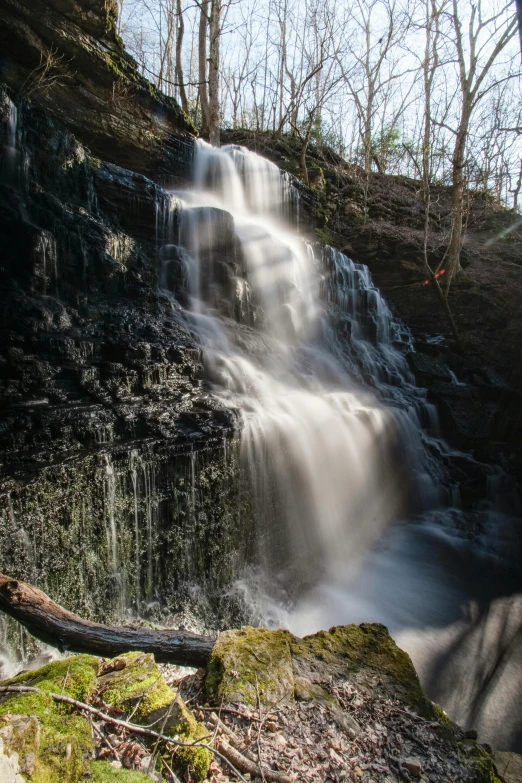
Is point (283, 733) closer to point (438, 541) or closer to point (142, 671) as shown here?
point (142, 671)

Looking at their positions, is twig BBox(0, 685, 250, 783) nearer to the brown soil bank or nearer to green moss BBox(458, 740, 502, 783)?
green moss BBox(458, 740, 502, 783)

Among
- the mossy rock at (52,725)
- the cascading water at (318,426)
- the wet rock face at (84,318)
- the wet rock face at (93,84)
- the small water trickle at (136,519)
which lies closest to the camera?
the mossy rock at (52,725)

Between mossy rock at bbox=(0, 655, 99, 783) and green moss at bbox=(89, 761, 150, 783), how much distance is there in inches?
1.5

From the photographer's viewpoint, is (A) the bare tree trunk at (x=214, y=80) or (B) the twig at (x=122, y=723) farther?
(A) the bare tree trunk at (x=214, y=80)

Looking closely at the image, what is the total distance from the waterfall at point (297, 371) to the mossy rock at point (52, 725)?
3773 mm

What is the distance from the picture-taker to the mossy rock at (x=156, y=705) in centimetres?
155

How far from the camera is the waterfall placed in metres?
6.12

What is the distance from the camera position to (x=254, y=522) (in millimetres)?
5688

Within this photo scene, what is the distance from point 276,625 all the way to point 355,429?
3769mm

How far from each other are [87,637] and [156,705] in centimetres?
84

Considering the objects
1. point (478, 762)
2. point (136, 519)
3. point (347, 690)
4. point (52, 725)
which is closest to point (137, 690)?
point (52, 725)

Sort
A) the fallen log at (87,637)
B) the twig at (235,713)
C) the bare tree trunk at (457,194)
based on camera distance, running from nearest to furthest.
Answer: the twig at (235,713) < the fallen log at (87,637) < the bare tree trunk at (457,194)

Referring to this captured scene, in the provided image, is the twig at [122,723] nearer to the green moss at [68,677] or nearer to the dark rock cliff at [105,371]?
the green moss at [68,677]

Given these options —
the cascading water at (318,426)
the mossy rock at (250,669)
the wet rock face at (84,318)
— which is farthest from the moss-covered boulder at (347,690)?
the wet rock face at (84,318)
